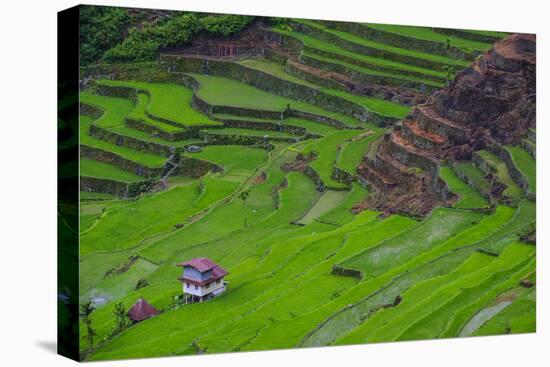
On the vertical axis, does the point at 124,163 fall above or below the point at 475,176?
above

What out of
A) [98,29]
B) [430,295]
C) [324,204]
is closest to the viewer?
[98,29]

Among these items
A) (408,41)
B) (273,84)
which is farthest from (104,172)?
(408,41)

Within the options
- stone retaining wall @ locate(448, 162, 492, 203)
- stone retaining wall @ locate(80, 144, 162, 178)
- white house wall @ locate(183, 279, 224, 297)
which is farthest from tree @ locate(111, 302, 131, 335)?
stone retaining wall @ locate(448, 162, 492, 203)

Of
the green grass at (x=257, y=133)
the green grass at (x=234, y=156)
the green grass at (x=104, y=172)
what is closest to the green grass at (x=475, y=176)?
the green grass at (x=257, y=133)

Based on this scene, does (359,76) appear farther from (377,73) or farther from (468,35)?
(468,35)

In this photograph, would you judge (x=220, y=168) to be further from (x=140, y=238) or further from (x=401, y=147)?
(x=401, y=147)

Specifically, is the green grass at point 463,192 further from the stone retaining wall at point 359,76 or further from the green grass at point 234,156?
the green grass at point 234,156

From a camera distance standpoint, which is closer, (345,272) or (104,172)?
(104,172)

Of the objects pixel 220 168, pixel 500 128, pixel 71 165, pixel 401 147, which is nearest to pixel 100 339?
pixel 71 165
